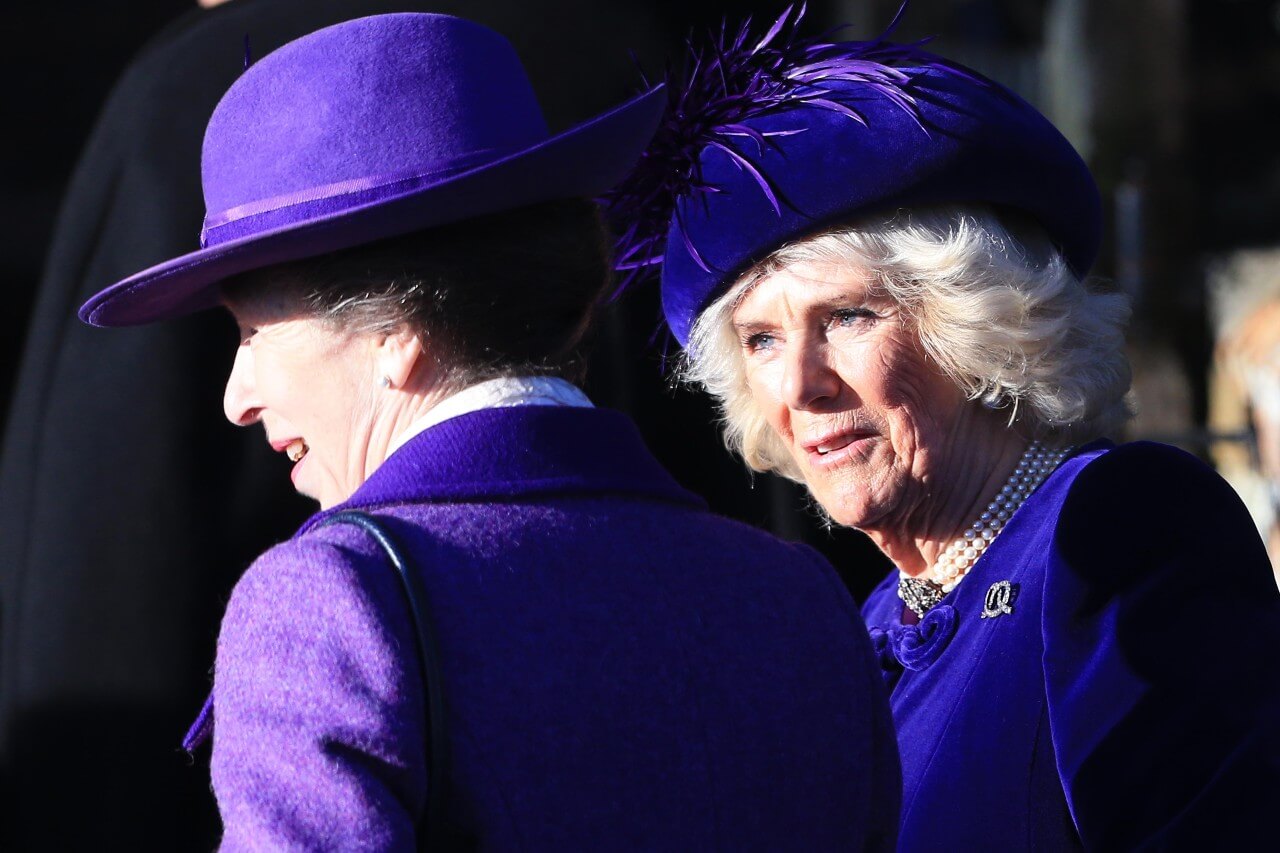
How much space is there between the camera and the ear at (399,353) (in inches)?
58.0

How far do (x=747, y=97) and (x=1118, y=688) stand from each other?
108cm

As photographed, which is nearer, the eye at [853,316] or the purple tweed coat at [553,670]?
the purple tweed coat at [553,670]

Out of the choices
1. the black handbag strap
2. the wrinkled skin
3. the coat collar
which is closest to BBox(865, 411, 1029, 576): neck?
the wrinkled skin

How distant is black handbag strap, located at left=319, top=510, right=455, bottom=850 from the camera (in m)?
1.27

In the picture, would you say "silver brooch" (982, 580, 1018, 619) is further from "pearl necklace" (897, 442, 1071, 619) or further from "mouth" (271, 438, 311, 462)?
"mouth" (271, 438, 311, 462)

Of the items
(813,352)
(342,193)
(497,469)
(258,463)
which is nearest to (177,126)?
(258,463)

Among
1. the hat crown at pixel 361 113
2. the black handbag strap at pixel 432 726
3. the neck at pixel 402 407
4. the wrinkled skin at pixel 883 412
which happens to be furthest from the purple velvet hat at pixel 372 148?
the wrinkled skin at pixel 883 412

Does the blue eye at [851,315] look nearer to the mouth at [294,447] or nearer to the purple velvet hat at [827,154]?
the purple velvet hat at [827,154]

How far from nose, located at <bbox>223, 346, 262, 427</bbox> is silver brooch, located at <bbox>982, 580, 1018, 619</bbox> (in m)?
1.11

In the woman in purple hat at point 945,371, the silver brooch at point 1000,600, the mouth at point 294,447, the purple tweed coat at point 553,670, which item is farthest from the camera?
the silver brooch at point 1000,600

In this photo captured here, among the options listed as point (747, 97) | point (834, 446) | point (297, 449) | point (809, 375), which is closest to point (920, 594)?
point (834, 446)

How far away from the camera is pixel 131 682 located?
8.98ft

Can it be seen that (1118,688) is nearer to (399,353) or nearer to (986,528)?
(986,528)

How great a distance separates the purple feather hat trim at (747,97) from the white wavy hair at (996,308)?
0.56ft
